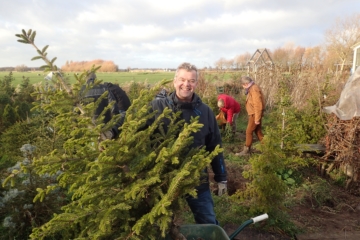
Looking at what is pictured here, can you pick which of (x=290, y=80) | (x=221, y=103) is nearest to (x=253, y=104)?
(x=221, y=103)

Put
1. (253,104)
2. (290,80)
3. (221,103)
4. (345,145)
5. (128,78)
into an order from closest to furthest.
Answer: (345,145) < (253,104) < (221,103) < (290,80) < (128,78)

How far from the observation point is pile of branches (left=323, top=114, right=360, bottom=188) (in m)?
5.10

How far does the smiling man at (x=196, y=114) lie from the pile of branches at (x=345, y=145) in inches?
132

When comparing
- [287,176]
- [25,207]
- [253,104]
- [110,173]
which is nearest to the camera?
[110,173]

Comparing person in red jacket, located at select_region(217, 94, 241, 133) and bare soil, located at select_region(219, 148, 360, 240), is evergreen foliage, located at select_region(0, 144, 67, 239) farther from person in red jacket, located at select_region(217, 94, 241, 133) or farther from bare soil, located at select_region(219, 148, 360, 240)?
person in red jacket, located at select_region(217, 94, 241, 133)

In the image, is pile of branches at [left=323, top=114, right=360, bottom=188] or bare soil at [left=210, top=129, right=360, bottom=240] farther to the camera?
pile of branches at [left=323, top=114, right=360, bottom=188]

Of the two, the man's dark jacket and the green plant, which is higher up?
the man's dark jacket

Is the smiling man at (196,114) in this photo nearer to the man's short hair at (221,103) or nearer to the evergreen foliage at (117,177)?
the evergreen foliage at (117,177)

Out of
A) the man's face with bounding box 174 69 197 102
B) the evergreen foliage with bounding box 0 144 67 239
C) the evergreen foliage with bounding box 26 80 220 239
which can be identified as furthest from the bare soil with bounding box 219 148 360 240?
the evergreen foliage with bounding box 26 80 220 239

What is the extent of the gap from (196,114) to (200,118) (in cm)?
8

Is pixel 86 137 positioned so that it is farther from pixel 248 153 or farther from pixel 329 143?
pixel 248 153

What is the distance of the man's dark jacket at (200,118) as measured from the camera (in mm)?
A: 2787

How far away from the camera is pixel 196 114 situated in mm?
2840

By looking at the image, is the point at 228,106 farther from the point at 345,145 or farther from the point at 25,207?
the point at 25,207
